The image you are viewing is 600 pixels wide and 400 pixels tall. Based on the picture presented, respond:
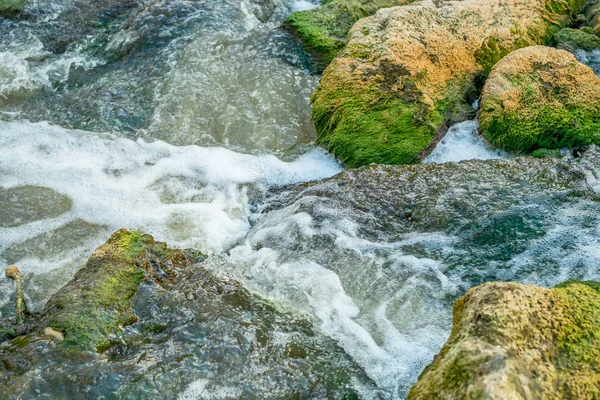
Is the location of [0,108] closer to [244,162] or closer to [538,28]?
[244,162]

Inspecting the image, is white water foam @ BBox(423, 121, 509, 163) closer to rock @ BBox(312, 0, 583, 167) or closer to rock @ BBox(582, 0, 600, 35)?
rock @ BBox(312, 0, 583, 167)

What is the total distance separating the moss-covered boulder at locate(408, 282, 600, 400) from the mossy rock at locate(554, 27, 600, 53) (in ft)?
21.4

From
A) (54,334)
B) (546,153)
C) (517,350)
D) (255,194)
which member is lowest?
(255,194)

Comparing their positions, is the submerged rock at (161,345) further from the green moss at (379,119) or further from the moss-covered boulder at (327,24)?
the moss-covered boulder at (327,24)

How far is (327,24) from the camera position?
9562 mm

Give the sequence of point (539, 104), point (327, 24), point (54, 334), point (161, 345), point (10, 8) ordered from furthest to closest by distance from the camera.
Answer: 1. point (10, 8)
2. point (327, 24)
3. point (539, 104)
4. point (161, 345)
5. point (54, 334)

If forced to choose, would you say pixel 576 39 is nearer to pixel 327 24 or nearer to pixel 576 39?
pixel 576 39

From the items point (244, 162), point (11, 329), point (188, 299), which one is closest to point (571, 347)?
point (188, 299)

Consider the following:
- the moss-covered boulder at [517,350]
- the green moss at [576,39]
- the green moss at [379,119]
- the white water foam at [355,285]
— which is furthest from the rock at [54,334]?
the green moss at [576,39]

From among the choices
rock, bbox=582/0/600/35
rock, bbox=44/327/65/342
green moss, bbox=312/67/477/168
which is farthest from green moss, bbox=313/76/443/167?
rock, bbox=582/0/600/35

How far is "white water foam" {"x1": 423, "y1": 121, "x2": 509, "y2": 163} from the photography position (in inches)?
276

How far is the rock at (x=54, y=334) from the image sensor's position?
405cm

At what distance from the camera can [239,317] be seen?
15.1 ft

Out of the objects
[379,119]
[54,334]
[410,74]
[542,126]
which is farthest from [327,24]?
[54,334]
